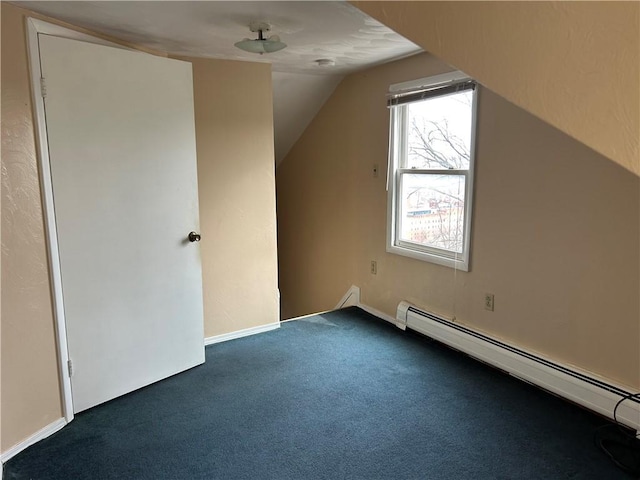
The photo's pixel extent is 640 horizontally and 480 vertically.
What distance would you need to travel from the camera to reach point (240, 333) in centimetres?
338

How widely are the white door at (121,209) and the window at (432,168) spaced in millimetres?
1514

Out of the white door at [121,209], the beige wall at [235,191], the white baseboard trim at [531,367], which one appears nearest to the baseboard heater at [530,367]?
the white baseboard trim at [531,367]

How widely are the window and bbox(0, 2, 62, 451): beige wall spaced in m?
2.30

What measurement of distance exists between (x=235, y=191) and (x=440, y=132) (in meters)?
1.50

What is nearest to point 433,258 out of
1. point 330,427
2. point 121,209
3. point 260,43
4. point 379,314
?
point 379,314

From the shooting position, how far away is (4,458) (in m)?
1.99

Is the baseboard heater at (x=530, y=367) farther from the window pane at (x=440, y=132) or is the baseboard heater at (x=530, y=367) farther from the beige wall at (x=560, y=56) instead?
the beige wall at (x=560, y=56)

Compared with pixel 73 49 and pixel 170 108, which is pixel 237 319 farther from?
pixel 73 49

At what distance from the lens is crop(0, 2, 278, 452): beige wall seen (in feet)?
6.54

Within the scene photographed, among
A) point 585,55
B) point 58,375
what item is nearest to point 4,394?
point 58,375

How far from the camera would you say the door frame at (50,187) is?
2045 mm

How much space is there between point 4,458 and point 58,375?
0.40 meters

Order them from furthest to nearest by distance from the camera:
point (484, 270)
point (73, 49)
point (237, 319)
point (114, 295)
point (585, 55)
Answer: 1. point (237, 319)
2. point (484, 270)
3. point (114, 295)
4. point (73, 49)
5. point (585, 55)

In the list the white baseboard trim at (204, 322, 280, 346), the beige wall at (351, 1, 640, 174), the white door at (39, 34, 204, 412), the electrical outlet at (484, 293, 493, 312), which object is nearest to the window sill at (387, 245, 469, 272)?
the electrical outlet at (484, 293, 493, 312)
